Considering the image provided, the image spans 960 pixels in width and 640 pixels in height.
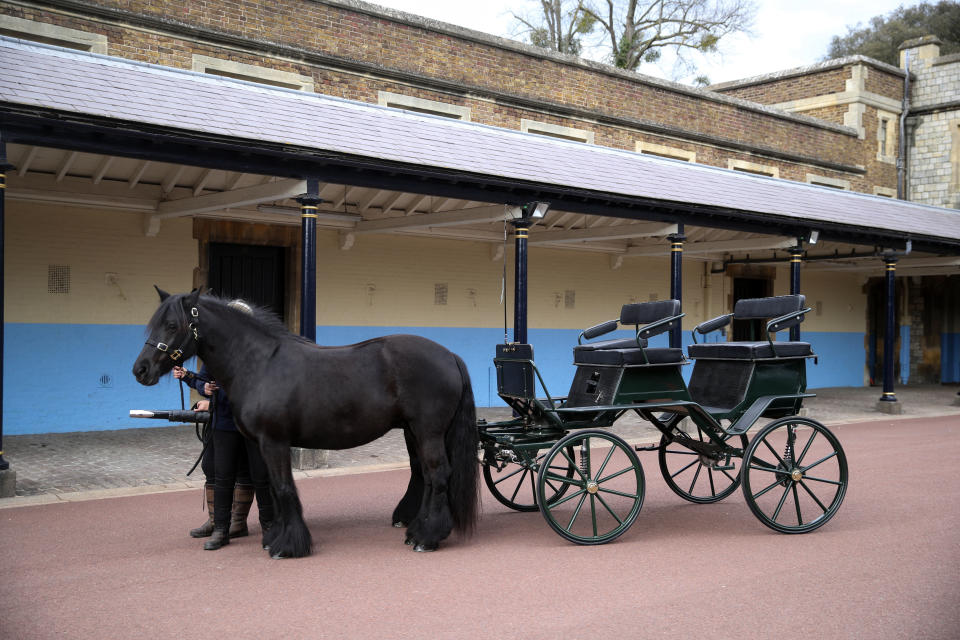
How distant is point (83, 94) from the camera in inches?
311

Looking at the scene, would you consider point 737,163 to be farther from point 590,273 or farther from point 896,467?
point 896,467

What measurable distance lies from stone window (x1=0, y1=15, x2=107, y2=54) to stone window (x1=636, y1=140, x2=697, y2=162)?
1098 cm

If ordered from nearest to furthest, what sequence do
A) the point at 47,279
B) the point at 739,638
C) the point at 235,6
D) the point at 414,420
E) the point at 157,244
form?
the point at 739,638
the point at 414,420
the point at 47,279
the point at 157,244
the point at 235,6

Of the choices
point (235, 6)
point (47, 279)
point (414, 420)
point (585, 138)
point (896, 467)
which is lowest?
point (896, 467)

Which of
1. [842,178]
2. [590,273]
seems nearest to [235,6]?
[590,273]

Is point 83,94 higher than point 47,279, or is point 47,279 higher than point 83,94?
point 83,94

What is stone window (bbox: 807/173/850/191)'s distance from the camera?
71.5ft

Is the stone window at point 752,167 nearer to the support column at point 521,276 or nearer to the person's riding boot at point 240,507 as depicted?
the support column at point 521,276

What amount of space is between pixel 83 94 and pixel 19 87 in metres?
0.58

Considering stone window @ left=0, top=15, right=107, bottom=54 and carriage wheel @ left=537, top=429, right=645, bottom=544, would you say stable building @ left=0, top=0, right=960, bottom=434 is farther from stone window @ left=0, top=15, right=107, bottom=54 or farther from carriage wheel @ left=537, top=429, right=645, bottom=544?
carriage wheel @ left=537, top=429, right=645, bottom=544

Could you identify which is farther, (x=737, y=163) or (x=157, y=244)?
(x=737, y=163)

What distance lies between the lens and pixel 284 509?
5395 millimetres

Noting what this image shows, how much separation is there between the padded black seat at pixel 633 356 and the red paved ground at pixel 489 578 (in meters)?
1.25

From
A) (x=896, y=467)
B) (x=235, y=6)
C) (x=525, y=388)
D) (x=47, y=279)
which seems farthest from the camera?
(x=235, y=6)
